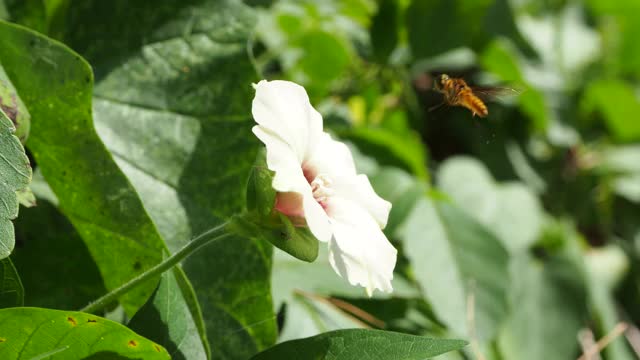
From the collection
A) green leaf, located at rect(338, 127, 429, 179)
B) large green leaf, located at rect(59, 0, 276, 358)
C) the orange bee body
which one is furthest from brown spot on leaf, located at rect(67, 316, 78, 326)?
green leaf, located at rect(338, 127, 429, 179)

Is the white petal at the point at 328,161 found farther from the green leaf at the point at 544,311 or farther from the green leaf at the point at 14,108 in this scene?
the green leaf at the point at 544,311

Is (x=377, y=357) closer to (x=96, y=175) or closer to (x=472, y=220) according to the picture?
(x=96, y=175)

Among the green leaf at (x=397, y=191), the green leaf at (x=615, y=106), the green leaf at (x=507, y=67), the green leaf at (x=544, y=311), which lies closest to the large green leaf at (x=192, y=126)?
the green leaf at (x=397, y=191)

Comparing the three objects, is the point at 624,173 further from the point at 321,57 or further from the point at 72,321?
the point at 72,321

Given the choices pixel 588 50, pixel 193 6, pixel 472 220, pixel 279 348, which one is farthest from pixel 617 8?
pixel 279 348

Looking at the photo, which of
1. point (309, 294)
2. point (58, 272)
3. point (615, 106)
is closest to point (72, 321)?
point (58, 272)

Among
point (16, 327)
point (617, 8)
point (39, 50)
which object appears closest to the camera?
point (16, 327)

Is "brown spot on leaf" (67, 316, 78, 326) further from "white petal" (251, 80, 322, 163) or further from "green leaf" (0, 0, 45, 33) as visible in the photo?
"green leaf" (0, 0, 45, 33)
